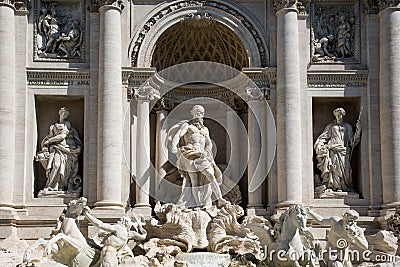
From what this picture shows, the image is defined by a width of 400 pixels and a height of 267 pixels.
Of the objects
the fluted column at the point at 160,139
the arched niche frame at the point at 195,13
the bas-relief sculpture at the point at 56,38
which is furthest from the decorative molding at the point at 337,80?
the bas-relief sculpture at the point at 56,38

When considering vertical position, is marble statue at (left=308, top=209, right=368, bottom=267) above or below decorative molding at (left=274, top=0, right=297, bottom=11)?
below

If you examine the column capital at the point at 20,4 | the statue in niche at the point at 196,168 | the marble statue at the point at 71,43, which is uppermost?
the column capital at the point at 20,4

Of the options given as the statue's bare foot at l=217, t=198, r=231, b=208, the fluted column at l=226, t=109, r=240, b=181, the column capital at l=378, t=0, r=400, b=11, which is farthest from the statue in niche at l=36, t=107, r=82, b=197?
the column capital at l=378, t=0, r=400, b=11

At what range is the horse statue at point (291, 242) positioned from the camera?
23.1m

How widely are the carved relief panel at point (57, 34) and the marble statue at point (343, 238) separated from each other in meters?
9.35

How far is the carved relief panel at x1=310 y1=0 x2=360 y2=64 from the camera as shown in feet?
93.2

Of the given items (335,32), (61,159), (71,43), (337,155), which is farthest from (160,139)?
(335,32)

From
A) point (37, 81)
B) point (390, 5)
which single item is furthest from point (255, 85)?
point (37, 81)

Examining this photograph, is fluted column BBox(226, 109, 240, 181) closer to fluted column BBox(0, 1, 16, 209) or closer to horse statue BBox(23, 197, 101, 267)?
horse statue BBox(23, 197, 101, 267)

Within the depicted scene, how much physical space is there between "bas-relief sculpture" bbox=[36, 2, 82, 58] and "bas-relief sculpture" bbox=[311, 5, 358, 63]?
7187mm

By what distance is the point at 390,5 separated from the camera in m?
27.8

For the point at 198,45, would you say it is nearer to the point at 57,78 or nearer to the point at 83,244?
the point at 57,78

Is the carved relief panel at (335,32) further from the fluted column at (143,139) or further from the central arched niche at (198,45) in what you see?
the fluted column at (143,139)

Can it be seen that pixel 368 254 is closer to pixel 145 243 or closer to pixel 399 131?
pixel 399 131
